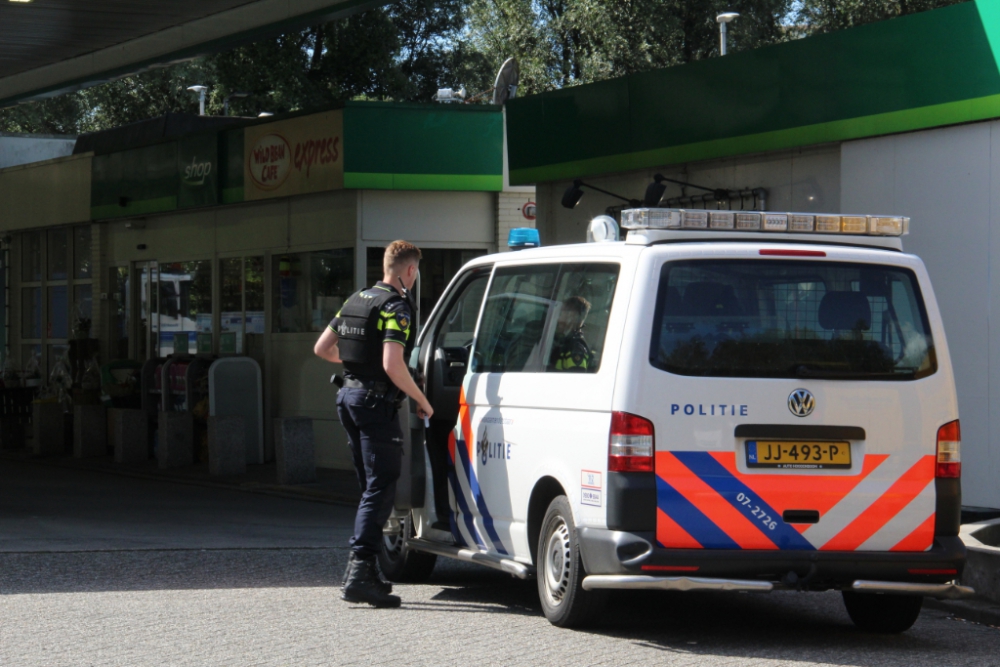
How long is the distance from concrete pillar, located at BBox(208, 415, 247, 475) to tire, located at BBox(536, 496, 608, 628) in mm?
10219

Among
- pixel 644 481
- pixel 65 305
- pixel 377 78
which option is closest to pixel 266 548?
pixel 644 481

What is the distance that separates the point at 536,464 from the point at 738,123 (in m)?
7.06

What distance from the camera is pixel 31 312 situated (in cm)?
2503

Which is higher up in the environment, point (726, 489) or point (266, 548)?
point (726, 489)

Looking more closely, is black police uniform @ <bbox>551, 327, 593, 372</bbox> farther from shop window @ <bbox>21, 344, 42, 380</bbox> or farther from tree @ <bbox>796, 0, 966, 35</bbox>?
tree @ <bbox>796, 0, 966, 35</bbox>

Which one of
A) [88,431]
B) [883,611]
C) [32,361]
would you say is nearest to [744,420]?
[883,611]

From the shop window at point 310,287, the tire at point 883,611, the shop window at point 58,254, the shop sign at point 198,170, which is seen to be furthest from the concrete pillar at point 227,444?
the tire at point 883,611

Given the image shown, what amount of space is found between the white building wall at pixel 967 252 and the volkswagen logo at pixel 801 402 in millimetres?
4773

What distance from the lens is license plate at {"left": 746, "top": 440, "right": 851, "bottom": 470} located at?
690 cm

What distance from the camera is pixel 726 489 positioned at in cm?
683

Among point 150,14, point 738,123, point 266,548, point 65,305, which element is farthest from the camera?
point 65,305

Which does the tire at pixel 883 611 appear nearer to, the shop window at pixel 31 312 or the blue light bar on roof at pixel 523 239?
the blue light bar on roof at pixel 523 239

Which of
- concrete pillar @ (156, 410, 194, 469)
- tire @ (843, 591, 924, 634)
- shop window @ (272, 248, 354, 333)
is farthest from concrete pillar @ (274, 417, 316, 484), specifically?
tire @ (843, 591, 924, 634)

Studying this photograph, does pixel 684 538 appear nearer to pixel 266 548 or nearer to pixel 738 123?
pixel 266 548
